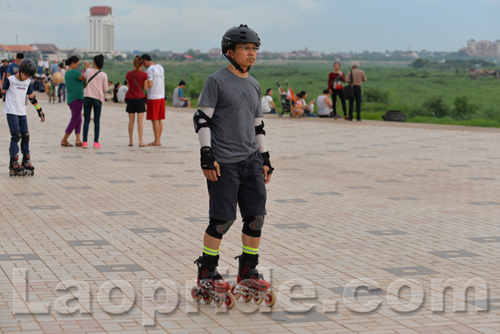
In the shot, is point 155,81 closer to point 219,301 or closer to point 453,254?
point 453,254

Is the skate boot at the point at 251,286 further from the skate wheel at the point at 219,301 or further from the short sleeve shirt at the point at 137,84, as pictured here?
the short sleeve shirt at the point at 137,84

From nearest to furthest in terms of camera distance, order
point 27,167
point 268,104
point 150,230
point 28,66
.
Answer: point 150,230 → point 28,66 → point 27,167 → point 268,104

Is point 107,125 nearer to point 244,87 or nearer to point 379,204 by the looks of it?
point 379,204

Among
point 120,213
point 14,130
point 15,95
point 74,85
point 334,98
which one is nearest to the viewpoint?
point 120,213

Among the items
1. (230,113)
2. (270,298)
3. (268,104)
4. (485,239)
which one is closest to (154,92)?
(485,239)

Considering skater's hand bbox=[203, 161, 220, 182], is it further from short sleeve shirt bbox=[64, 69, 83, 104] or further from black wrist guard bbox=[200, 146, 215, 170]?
short sleeve shirt bbox=[64, 69, 83, 104]

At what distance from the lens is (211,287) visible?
18.4 feet

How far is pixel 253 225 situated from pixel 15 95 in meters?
7.07

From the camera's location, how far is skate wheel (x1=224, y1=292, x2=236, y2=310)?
5.57 meters

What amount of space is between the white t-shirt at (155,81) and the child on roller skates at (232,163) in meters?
10.7

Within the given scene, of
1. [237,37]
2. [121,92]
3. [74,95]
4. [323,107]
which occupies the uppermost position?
[237,37]

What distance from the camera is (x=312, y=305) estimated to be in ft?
18.5

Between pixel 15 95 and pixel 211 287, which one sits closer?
pixel 211 287

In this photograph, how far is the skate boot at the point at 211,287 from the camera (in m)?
5.59
